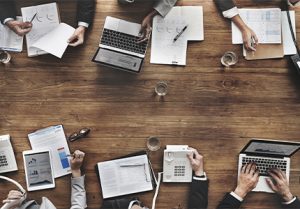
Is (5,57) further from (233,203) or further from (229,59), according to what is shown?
(233,203)

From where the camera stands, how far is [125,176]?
2.64 metres

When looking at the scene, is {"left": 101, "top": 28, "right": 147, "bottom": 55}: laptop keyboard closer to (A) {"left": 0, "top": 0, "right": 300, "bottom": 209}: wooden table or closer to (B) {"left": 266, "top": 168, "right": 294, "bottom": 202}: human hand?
(A) {"left": 0, "top": 0, "right": 300, "bottom": 209}: wooden table

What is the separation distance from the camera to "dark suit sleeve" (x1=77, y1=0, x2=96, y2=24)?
264 centimetres

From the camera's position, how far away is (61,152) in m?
2.66

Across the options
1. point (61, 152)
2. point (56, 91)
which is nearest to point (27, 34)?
point (56, 91)

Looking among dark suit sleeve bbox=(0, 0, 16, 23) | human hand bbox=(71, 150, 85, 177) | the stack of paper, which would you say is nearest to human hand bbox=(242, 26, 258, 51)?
the stack of paper

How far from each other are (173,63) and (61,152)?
2.84 feet

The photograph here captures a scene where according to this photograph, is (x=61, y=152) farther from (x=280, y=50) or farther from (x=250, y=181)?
(x=280, y=50)

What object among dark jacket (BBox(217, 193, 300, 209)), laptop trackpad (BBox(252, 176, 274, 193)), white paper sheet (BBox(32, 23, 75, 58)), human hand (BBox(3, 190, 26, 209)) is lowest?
dark jacket (BBox(217, 193, 300, 209))

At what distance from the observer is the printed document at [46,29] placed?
2.66 meters

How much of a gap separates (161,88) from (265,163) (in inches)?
30.4

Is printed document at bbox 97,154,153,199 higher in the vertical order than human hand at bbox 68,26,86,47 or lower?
lower

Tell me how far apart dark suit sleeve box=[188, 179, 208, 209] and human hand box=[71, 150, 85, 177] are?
2.24 feet

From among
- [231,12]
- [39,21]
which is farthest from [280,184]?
[39,21]
